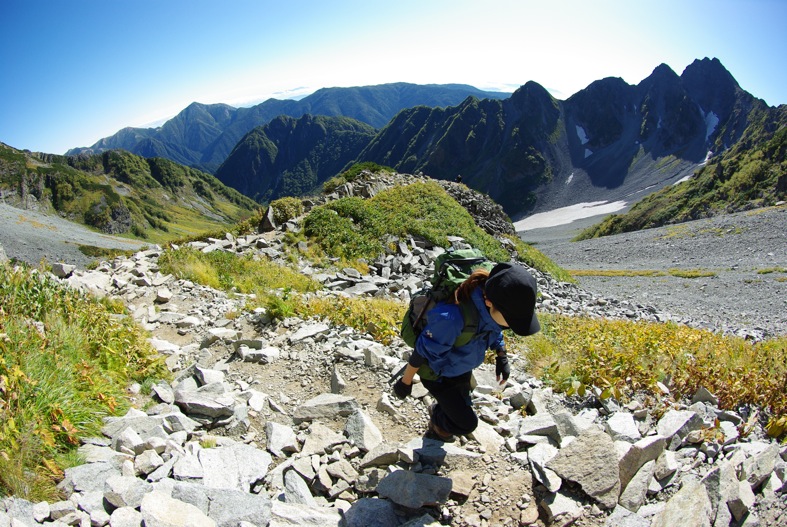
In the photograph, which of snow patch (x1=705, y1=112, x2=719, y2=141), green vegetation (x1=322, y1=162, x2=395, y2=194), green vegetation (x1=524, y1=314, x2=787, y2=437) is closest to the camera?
green vegetation (x1=524, y1=314, x2=787, y2=437)

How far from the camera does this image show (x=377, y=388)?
21.2 ft

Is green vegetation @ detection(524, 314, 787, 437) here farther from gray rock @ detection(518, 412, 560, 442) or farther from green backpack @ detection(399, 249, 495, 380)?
green backpack @ detection(399, 249, 495, 380)

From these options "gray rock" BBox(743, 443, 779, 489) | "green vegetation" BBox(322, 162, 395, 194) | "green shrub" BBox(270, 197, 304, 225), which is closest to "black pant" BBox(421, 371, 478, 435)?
"gray rock" BBox(743, 443, 779, 489)

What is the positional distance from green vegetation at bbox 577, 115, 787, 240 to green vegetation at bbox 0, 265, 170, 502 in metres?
98.4

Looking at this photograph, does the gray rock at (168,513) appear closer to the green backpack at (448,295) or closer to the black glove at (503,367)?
the green backpack at (448,295)

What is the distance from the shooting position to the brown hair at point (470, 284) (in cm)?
388

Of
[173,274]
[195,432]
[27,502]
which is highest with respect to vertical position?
[173,274]

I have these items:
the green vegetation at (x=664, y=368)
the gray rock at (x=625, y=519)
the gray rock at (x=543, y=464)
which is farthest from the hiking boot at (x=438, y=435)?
the green vegetation at (x=664, y=368)

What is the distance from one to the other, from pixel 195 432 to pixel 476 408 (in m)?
3.78

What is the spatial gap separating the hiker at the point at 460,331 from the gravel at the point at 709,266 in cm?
2002

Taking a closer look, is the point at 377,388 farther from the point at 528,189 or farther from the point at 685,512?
the point at 528,189

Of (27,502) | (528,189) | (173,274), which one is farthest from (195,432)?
(528,189)

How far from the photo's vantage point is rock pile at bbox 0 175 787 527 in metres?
3.73

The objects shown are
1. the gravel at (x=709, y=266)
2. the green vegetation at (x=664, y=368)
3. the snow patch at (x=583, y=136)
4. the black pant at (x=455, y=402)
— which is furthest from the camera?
the snow patch at (x=583, y=136)
